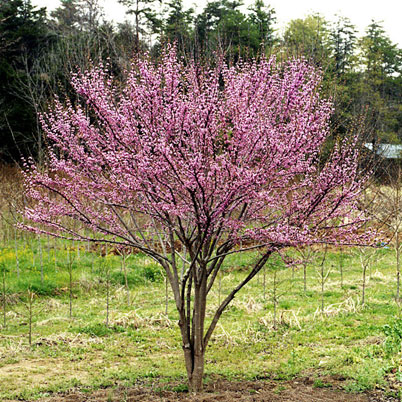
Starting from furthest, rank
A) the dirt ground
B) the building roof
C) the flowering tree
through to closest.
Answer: the building roof
the dirt ground
the flowering tree

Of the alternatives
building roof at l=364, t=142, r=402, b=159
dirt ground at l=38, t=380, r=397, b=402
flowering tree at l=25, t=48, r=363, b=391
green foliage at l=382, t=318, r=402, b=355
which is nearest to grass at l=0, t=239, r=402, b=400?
green foliage at l=382, t=318, r=402, b=355

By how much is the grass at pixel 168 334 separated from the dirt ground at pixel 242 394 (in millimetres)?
224

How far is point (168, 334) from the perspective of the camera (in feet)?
28.9

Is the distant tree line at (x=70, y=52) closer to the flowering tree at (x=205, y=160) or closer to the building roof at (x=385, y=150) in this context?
the building roof at (x=385, y=150)

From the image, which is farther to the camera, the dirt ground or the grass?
the grass

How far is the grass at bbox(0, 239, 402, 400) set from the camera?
6559mm

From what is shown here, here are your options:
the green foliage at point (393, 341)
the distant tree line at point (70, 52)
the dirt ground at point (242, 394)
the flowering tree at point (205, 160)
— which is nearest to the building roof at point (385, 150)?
the distant tree line at point (70, 52)

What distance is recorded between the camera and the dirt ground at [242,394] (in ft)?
18.0

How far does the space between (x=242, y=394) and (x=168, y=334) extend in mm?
3156

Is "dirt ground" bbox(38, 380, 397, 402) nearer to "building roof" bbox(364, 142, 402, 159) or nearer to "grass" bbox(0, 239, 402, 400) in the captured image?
"grass" bbox(0, 239, 402, 400)

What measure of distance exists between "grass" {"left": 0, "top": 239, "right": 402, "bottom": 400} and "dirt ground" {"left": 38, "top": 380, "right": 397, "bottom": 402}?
0.22m

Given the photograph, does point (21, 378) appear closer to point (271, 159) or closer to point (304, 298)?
point (271, 159)

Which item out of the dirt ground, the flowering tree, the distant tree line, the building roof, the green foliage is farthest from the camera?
the distant tree line

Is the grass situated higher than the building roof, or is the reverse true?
the building roof
